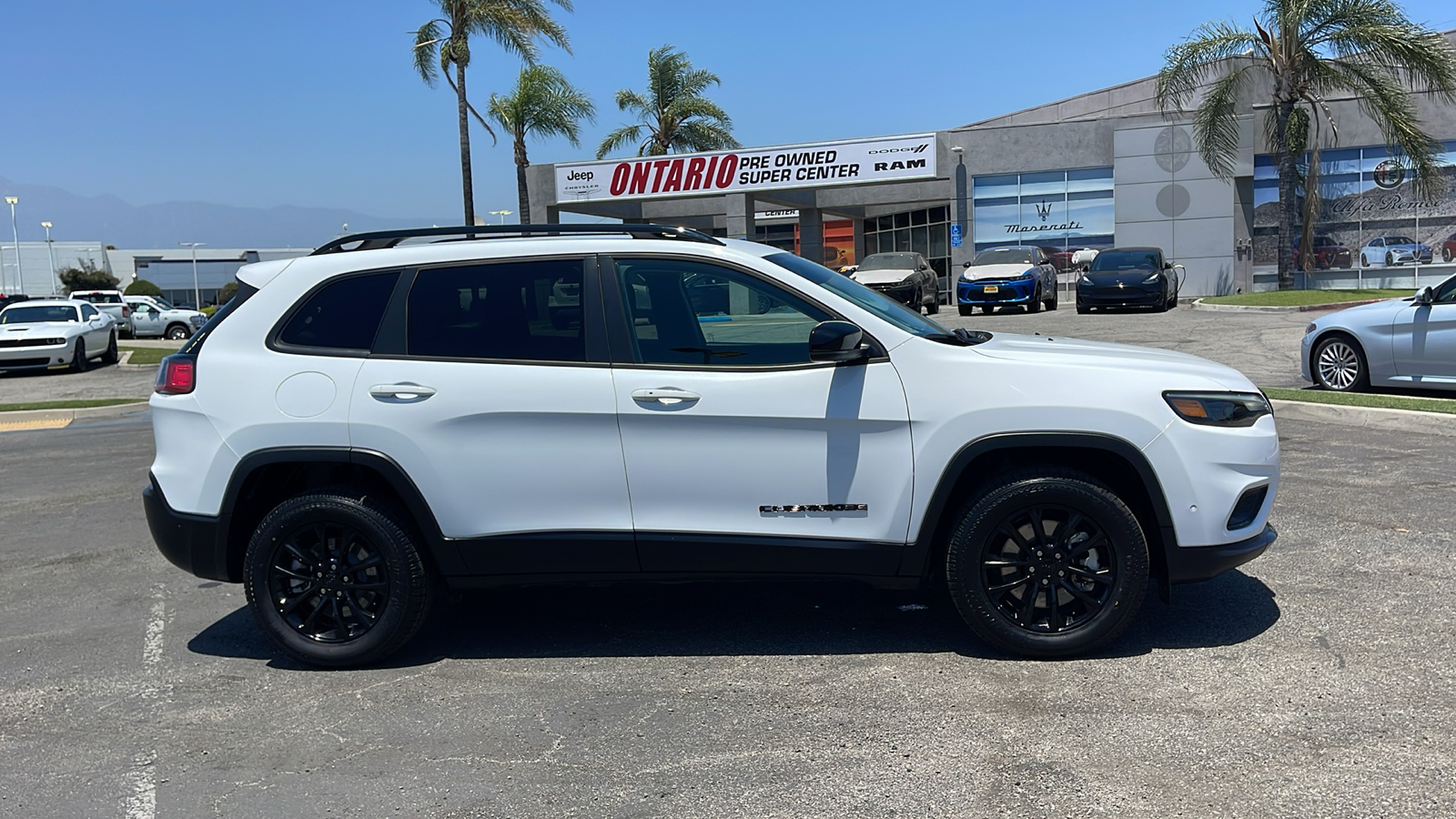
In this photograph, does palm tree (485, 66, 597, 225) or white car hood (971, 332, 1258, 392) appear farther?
palm tree (485, 66, 597, 225)

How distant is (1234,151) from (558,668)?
32.9 meters

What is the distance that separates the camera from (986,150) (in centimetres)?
3684

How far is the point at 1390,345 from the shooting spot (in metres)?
11.9

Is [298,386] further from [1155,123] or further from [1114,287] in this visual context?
[1155,123]

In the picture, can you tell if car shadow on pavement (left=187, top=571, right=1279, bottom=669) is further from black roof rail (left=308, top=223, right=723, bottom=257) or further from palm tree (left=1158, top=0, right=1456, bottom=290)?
palm tree (left=1158, top=0, right=1456, bottom=290)

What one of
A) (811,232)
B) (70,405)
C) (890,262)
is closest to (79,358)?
(70,405)

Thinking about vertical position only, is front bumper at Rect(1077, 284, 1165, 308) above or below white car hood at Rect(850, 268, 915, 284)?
below

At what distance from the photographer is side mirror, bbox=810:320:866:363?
4625 mm

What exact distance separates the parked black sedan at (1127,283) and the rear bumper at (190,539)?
79.9 feet

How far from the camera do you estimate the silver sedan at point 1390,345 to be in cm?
1148

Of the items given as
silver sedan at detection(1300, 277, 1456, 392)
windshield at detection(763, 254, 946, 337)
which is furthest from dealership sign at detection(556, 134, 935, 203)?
windshield at detection(763, 254, 946, 337)

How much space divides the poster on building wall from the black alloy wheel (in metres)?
31.1

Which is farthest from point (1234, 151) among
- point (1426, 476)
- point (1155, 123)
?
point (1426, 476)

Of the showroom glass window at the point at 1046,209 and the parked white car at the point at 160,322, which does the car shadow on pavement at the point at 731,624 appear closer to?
the showroom glass window at the point at 1046,209
